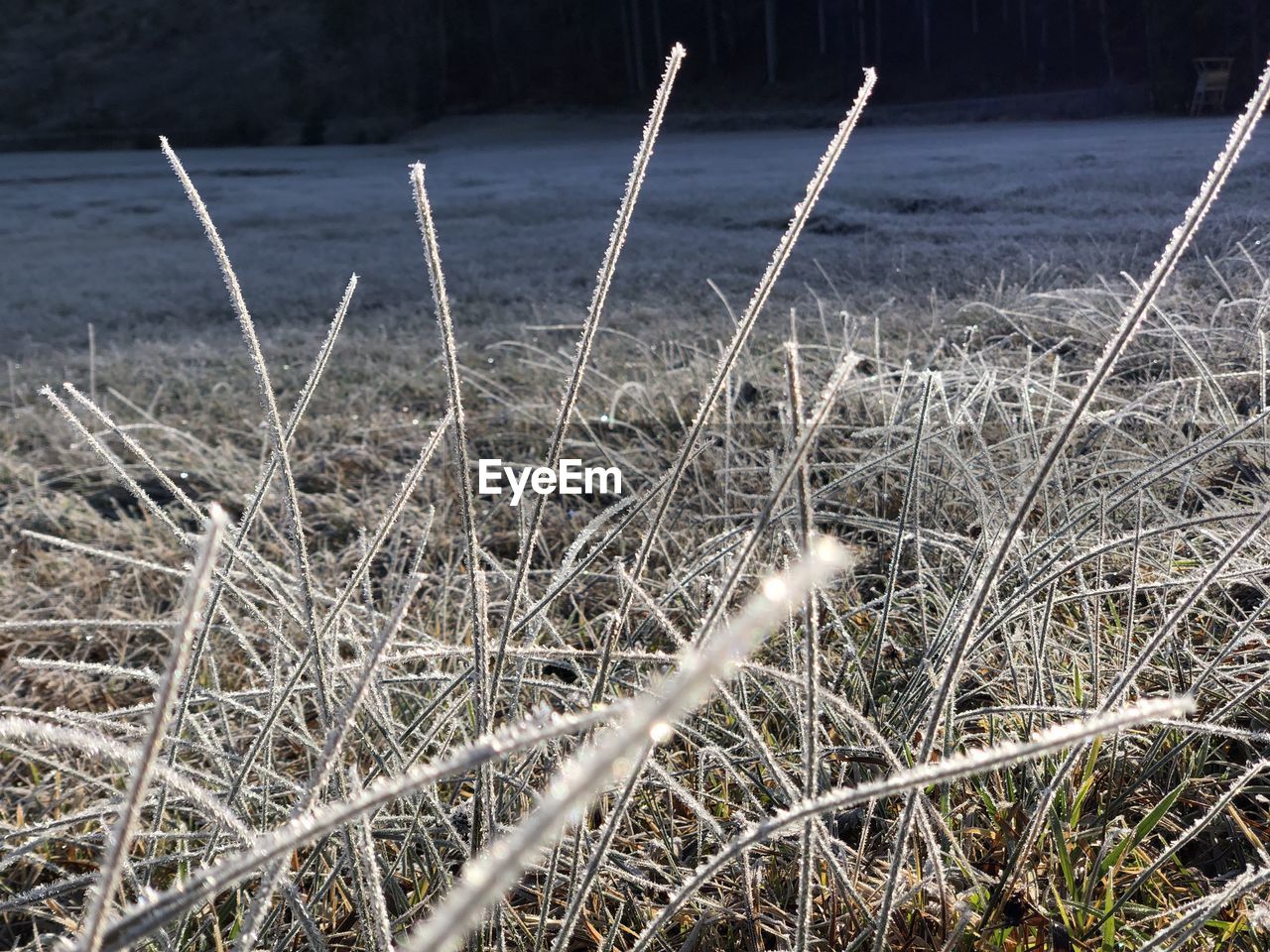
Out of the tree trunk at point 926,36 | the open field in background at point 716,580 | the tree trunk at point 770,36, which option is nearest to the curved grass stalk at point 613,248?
the open field in background at point 716,580

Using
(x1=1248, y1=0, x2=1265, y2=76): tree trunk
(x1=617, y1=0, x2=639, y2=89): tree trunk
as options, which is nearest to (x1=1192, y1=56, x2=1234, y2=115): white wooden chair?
(x1=1248, y1=0, x2=1265, y2=76): tree trunk

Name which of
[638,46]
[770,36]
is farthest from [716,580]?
[770,36]

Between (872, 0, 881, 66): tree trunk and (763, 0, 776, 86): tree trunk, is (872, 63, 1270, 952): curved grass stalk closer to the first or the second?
(872, 0, 881, 66): tree trunk

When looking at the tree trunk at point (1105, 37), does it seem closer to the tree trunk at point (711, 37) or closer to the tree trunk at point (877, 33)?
the tree trunk at point (877, 33)

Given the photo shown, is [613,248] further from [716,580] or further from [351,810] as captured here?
[716,580]

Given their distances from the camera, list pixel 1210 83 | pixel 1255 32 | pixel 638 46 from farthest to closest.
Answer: pixel 638 46 < pixel 1255 32 < pixel 1210 83

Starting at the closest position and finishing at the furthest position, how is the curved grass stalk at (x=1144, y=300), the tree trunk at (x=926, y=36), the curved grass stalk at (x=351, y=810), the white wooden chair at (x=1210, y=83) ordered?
1. the curved grass stalk at (x=351, y=810)
2. the curved grass stalk at (x=1144, y=300)
3. the white wooden chair at (x=1210, y=83)
4. the tree trunk at (x=926, y=36)
